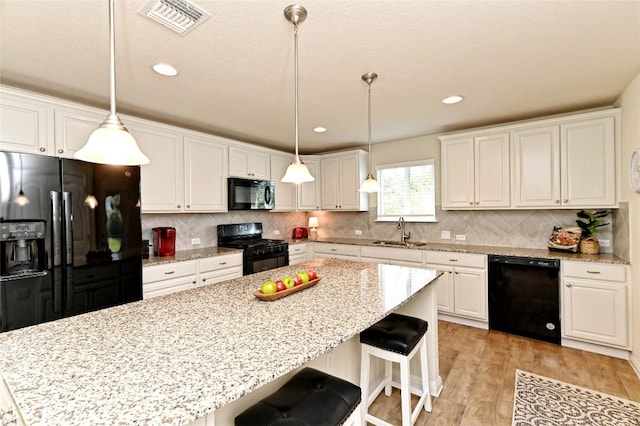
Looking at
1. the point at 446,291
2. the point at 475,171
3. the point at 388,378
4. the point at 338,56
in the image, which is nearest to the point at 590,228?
the point at 475,171

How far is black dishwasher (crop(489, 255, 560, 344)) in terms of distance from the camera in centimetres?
292

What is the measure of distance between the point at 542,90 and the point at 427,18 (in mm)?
1717

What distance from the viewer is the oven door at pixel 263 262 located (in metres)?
3.64

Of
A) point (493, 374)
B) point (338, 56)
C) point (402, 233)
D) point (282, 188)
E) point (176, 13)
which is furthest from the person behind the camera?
point (282, 188)

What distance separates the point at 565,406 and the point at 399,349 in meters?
1.39

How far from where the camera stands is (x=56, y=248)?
85.2 inches

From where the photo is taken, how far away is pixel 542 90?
2.61m

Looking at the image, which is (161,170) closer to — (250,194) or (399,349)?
(250,194)

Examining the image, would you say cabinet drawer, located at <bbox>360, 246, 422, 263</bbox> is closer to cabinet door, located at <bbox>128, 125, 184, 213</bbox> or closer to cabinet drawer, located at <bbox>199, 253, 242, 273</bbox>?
cabinet drawer, located at <bbox>199, 253, 242, 273</bbox>

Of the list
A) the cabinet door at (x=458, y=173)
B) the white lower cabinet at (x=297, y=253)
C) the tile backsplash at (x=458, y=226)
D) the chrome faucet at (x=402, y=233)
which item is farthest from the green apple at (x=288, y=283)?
the chrome faucet at (x=402, y=233)

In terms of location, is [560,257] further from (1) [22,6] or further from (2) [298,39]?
(1) [22,6]

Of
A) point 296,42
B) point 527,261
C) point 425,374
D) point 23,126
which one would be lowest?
point 425,374

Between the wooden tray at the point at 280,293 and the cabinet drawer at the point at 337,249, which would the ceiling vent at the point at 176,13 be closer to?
the wooden tray at the point at 280,293

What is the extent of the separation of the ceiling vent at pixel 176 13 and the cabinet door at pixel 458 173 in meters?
3.16
